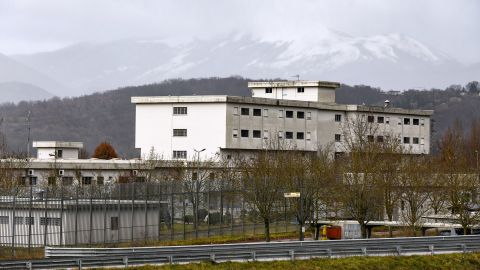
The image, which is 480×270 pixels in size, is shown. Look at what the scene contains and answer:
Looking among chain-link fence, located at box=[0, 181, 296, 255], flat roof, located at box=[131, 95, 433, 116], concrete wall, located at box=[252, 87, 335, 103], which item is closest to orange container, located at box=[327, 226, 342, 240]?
chain-link fence, located at box=[0, 181, 296, 255]

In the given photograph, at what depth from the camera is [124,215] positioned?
68438 millimetres

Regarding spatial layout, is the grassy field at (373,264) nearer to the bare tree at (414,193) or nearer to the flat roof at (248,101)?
the bare tree at (414,193)

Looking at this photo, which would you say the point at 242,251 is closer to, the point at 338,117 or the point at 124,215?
the point at 124,215

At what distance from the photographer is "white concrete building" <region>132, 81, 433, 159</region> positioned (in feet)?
368

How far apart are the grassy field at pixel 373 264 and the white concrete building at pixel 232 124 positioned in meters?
48.0

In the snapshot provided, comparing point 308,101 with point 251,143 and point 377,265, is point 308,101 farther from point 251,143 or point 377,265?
point 377,265

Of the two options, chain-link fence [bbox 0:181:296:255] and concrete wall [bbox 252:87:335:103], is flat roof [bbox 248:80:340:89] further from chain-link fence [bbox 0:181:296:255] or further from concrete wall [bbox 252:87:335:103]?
chain-link fence [bbox 0:181:296:255]

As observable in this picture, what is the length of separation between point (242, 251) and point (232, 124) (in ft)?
195

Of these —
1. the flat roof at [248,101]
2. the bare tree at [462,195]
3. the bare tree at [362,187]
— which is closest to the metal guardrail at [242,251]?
the bare tree at [462,195]

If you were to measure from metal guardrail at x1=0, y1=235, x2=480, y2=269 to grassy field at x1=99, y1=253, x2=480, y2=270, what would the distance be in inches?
24.6

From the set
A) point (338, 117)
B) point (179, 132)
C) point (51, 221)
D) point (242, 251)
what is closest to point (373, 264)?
point (242, 251)

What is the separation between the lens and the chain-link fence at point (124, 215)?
203 ft

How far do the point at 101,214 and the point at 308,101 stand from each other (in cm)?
5755

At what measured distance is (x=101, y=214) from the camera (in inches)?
2608
